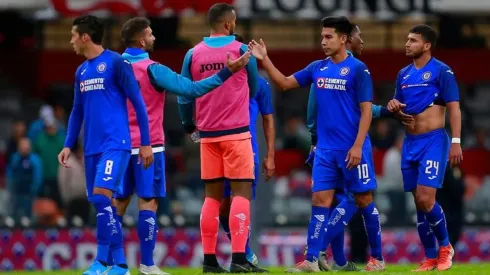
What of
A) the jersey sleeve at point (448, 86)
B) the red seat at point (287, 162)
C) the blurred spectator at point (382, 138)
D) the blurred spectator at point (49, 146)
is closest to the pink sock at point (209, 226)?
the jersey sleeve at point (448, 86)

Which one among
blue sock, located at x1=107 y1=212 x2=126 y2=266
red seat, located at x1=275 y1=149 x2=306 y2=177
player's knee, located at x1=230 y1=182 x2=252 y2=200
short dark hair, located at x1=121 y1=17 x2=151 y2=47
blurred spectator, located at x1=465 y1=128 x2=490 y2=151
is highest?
short dark hair, located at x1=121 y1=17 x2=151 y2=47

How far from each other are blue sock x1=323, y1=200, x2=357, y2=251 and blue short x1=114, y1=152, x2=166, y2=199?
1.73m

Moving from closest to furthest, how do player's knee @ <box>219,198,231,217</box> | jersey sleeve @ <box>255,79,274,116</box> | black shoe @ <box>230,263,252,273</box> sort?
black shoe @ <box>230,263,252,273</box>
jersey sleeve @ <box>255,79,274,116</box>
player's knee @ <box>219,198,231,217</box>

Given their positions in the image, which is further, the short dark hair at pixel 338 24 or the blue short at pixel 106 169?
the short dark hair at pixel 338 24

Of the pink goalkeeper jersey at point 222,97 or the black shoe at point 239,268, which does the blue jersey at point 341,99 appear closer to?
the pink goalkeeper jersey at point 222,97

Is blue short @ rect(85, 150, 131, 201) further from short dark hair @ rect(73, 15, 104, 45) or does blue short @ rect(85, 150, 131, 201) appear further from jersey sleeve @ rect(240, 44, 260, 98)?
jersey sleeve @ rect(240, 44, 260, 98)

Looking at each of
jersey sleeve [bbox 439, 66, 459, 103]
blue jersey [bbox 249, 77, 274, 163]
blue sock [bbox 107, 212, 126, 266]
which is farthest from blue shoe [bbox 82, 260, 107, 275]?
jersey sleeve [bbox 439, 66, 459, 103]

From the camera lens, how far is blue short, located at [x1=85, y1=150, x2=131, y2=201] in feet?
41.4

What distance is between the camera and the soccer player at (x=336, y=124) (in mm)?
13461

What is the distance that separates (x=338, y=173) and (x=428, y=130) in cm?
118

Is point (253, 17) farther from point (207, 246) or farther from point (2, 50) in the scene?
point (207, 246)

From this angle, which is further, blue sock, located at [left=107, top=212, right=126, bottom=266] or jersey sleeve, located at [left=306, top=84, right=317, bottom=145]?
jersey sleeve, located at [left=306, top=84, right=317, bottom=145]

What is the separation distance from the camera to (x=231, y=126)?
43.6 feet

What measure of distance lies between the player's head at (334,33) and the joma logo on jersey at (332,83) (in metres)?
0.25
